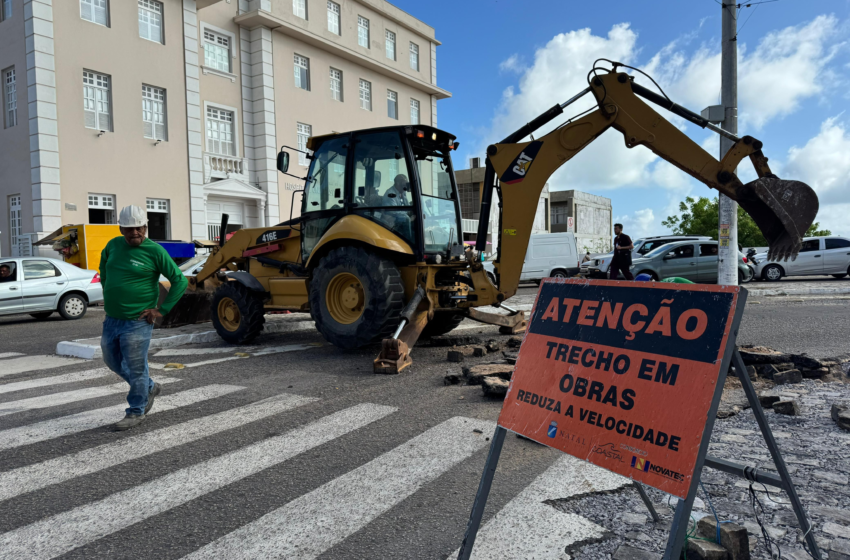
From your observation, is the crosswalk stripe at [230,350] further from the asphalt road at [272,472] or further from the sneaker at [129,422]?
the sneaker at [129,422]

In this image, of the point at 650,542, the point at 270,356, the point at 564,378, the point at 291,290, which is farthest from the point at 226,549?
the point at 291,290

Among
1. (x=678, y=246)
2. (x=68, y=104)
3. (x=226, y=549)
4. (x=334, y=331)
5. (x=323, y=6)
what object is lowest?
(x=226, y=549)

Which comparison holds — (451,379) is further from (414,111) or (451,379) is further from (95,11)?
(414,111)

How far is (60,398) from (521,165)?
5.73 meters

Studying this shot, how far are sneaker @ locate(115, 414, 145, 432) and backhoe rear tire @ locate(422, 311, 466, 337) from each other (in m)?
4.65

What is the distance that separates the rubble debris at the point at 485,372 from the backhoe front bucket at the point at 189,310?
6029 mm

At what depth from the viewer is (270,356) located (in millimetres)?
8148

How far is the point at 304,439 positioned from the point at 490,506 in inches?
70.1

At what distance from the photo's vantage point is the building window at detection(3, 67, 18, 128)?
19469 millimetres

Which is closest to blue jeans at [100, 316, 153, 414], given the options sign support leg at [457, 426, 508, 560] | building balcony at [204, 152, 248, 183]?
sign support leg at [457, 426, 508, 560]

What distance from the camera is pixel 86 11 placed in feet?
64.4

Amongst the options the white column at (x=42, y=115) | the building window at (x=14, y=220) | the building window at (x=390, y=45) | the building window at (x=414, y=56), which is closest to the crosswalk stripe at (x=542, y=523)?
the white column at (x=42, y=115)

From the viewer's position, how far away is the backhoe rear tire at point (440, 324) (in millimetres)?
8906

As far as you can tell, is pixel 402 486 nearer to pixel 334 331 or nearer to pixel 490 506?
pixel 490 506
